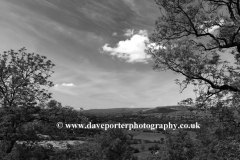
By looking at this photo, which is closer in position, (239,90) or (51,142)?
(239,90)

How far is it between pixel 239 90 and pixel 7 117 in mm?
17514

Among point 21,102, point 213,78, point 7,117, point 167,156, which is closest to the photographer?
point 213,78

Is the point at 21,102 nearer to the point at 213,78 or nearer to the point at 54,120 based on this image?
the point at 54,120

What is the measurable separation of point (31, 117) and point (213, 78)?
16.2m

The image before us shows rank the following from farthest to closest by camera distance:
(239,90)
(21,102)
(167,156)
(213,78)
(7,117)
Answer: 1. (167,156)
2. (21,102)
3. (7,117)
4. (213,78)
5. (239,90)

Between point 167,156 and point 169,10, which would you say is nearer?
point 169,10

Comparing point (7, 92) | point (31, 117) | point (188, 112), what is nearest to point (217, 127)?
point (188, 112)

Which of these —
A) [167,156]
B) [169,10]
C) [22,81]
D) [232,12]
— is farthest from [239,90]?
[167,156]

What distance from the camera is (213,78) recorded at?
42.8 ft

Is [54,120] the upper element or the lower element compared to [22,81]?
lower

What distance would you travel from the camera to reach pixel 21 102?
57.3ft

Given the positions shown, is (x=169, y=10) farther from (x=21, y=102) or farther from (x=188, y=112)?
(x=21, y=102)

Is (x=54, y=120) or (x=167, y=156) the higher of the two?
(x=54, y=120)

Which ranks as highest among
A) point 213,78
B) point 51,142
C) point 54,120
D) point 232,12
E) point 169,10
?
point 169,10
